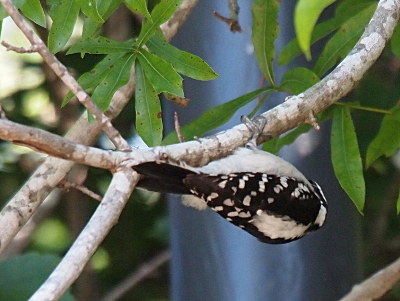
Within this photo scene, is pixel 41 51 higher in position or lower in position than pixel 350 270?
higher

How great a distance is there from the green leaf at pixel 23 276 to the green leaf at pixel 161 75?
0.90 m

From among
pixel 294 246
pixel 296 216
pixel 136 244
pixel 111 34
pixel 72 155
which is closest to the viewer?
pixel 72 155

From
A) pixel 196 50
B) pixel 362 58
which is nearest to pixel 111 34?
pixel 196 50

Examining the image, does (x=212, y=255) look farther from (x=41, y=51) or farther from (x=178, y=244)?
(x=41, y=51)

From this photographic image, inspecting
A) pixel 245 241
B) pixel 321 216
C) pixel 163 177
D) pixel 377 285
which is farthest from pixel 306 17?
pixel 245 241

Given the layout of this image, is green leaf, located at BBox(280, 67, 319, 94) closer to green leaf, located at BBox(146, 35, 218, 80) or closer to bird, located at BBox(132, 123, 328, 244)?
bird, located at BBox(132, 123, 328, 244)

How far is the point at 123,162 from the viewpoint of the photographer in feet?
6.14

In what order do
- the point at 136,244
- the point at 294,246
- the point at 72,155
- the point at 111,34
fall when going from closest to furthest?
the point at 72,155 < the point at 294,246 < the point at 111,34 < the point at 136,244

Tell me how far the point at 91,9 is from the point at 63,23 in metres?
0.18

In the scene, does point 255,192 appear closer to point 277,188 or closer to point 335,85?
point 277,188

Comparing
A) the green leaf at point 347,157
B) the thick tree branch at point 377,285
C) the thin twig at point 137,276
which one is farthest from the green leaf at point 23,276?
the thin twig at point 137,276

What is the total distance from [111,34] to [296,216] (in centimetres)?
218

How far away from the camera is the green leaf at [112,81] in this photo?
2455 mm

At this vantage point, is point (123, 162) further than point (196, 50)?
No
